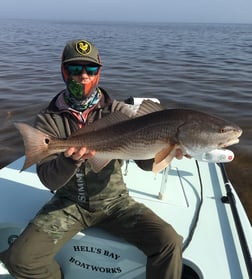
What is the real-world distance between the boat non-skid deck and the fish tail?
88cm

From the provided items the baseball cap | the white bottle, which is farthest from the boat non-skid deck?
the baseball cap

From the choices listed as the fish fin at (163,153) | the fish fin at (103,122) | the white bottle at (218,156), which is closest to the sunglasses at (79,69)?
the fish fin at (103,122)

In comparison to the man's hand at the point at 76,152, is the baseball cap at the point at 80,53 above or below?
above

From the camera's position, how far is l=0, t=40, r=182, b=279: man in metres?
3.16

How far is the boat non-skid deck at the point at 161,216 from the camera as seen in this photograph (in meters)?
3.32

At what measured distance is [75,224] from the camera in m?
3.46

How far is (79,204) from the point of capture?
3580 mm

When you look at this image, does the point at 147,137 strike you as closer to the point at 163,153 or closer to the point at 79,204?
the point at 163,153

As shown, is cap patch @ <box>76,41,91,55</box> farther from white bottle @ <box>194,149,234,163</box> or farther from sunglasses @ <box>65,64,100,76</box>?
white bottle @ <box>194,149,234,163</box>

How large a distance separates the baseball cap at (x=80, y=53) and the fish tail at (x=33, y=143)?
A: 31.4 inches

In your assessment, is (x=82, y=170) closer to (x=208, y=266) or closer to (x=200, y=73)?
(x=208, y=266)

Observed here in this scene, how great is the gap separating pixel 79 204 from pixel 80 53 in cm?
145

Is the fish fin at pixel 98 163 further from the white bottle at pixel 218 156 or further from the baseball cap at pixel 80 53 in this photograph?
the white bottle at pixel 218 156

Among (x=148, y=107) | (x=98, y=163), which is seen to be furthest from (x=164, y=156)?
(x=98, y=163)
